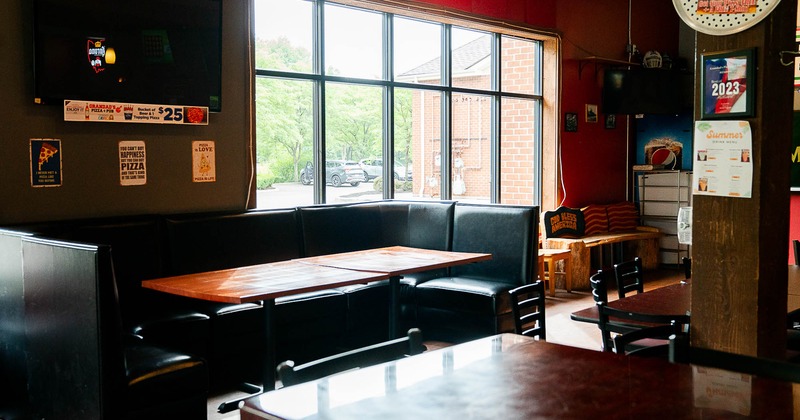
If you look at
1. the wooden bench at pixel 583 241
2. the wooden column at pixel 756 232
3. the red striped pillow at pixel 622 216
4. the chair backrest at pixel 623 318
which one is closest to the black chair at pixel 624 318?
the chair backrest at pixel 623 318

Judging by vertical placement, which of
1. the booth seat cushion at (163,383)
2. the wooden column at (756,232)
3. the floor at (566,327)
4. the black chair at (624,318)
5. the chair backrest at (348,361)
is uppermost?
the wooden column at (756,232)

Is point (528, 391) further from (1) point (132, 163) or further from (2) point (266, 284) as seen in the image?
(1) point (132, 163)

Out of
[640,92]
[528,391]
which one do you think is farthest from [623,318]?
[640,92]

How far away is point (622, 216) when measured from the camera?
9219 millimetres

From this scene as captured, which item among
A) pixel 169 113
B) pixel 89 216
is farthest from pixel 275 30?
pixel 89 216

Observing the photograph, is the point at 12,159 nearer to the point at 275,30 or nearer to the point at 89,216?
the point at 89,216

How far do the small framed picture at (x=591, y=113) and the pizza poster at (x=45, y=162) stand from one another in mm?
6112

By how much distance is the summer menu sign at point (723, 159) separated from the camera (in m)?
2.28

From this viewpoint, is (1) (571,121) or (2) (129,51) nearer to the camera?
(2) (129,51)

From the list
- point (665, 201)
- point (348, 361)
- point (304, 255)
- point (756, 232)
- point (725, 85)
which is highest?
point (725, 85)

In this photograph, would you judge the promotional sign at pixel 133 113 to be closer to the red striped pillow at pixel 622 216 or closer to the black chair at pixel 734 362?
the black chair at pixel 734 362

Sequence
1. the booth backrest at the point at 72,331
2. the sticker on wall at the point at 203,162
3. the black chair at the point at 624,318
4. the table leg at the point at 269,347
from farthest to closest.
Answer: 1. the sticker on wall at the point at 203,162
2. the table leg at the point at 269,347
3. the booth backrest at the point at 72,331
4. the black chair at the point at 624,318

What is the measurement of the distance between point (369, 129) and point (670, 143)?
15.3ft

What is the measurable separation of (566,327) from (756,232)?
405cm
